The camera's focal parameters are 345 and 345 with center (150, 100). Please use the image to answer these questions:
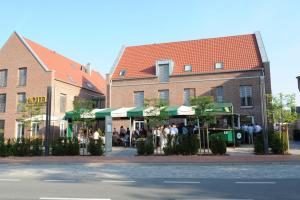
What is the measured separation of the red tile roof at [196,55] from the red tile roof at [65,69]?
5.84 m

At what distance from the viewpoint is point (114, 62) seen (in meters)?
37.0

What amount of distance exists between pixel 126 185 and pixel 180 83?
970 inches

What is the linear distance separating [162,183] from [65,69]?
105 feet

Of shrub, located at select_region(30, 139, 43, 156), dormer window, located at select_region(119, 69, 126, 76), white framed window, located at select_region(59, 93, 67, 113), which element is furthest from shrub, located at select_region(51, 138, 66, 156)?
dormer window, located at select_region(119, 69, 126, 76)

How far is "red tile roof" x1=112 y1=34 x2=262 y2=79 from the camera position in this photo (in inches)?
1276

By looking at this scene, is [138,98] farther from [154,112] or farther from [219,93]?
[154,112]

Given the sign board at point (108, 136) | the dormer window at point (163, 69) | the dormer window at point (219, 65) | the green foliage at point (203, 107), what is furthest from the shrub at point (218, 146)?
the dormer window at point (163, 69)

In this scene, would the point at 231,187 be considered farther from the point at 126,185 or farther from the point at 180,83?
the point at 180,83

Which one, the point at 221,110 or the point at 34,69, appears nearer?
the point at 221,110

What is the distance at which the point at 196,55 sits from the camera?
34719 millimetres

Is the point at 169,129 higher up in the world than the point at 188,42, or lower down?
lower down

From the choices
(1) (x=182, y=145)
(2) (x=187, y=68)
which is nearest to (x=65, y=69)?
(2) (x=187, y=68)

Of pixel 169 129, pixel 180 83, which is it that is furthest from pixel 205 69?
pixel 169 129

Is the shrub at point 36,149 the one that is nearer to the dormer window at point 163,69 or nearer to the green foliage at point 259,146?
the green foliage at point 259,146
